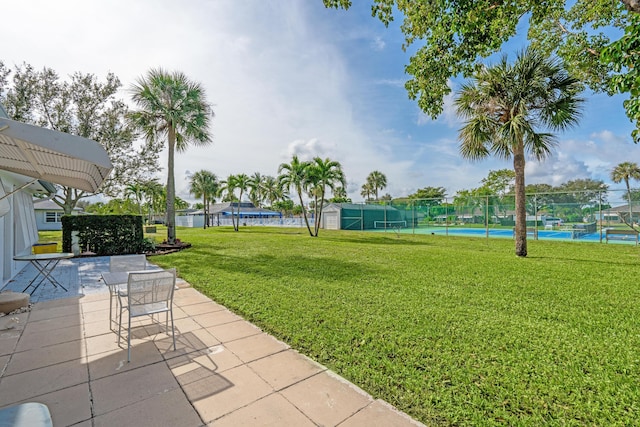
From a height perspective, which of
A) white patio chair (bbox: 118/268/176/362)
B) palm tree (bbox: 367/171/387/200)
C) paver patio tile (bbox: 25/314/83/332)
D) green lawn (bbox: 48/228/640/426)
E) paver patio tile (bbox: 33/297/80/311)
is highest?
palm tree (bbox: 367/171/387/200)

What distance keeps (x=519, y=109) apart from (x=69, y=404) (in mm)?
11989

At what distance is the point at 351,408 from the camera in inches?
89.0

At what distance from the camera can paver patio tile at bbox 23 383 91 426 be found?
2.16m

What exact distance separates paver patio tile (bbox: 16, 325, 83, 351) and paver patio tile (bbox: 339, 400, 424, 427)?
3677 millimetres

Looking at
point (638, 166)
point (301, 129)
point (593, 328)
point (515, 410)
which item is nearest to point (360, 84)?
point (301, 129)

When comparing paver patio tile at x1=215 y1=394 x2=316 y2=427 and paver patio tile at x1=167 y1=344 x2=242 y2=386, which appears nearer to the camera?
paver patio tile at x1=215 y1=394 x2=316 y2=427

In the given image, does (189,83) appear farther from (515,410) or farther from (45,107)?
(515,410)

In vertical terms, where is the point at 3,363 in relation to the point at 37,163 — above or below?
below

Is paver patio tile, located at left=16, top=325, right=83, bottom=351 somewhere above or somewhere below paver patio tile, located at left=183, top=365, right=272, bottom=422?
above

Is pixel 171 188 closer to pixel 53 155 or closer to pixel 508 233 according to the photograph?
pixel 53 155

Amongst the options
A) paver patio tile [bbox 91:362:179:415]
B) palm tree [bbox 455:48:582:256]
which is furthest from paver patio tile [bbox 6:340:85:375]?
palm tree [bbox 455:48:582:256]

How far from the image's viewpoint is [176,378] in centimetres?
271

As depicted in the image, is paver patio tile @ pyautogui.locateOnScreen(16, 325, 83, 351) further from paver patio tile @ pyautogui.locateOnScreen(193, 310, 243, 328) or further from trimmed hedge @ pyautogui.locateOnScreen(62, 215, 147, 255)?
trimmed hedge @ pyautogui.locateOnScreen(62, 215, 147, 255)

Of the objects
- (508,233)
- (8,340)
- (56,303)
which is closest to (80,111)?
(56,303)
